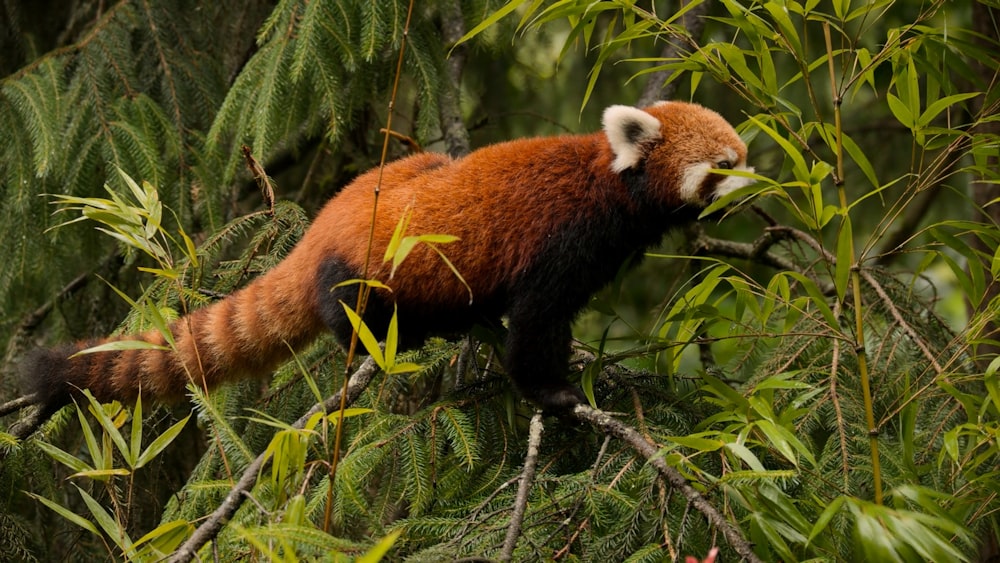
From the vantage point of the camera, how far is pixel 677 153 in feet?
9.76

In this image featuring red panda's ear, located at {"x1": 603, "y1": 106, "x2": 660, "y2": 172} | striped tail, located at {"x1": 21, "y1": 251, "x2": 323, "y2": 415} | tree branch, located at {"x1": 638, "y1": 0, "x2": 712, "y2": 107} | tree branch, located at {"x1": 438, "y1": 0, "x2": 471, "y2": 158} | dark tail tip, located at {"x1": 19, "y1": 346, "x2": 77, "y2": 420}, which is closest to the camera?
dark tail tip, located at {"x1": 19, "y1": 346, "x2": 77, "y2": 420}

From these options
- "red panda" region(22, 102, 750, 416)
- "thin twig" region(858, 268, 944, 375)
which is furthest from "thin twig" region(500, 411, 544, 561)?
"thin twig" region(858, 268, 944, 375)

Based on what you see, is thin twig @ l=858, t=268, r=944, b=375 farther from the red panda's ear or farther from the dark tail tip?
the dark tail tip

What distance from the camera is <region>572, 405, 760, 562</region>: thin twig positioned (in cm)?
179

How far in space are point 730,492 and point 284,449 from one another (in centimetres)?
92

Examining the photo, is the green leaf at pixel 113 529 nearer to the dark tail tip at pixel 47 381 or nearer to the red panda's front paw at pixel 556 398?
the dark tail tip at pixel 47 381

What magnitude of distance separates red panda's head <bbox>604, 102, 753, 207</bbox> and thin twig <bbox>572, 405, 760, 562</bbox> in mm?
912

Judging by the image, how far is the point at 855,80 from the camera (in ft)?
6.90

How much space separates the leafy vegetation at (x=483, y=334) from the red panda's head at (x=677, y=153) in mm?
164

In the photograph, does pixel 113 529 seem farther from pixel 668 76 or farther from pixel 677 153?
pixel 668 76

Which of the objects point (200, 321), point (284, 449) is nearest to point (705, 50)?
point (284, 449)

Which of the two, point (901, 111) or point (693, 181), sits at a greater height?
point (901, 111)

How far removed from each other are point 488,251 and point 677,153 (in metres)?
0.72

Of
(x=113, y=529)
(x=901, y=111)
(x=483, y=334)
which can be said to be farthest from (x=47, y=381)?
(x=901, y=111)
